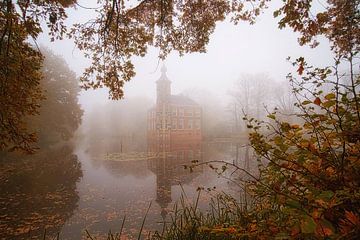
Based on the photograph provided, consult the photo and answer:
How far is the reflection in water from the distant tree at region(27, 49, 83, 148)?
12118 millimetres

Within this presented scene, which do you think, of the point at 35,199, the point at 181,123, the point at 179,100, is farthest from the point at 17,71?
the point at 179,100

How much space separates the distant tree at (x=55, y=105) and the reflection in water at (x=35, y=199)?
12.1 meters

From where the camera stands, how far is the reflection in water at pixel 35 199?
291 inches

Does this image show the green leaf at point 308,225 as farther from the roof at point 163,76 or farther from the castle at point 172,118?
the roof at point 163,76

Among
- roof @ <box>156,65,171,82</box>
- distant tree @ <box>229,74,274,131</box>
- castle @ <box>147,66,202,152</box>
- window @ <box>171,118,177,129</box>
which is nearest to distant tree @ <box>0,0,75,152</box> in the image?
castle @ <box>147,66,202,152</box>

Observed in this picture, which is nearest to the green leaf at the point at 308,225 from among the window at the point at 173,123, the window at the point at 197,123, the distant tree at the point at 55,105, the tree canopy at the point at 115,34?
the tree canopy at the point at 115,34

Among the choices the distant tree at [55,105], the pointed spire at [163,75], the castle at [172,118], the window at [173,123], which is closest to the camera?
the distant tree at [55,105]

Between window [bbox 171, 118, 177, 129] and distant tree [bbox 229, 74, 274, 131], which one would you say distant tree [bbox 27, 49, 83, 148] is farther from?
distant tree [bbox 229, 74, 274, 131]

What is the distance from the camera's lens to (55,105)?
29891 mm

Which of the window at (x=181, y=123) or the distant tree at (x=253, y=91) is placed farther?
the distant tree at (x=253, y=91)

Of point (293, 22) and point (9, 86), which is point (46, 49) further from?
point (293, 22)

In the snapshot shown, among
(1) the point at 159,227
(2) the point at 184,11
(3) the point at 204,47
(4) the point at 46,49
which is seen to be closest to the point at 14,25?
(2) the point at 184,11

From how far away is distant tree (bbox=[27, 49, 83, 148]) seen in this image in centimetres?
2837

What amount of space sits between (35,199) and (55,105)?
22969 millimetres
